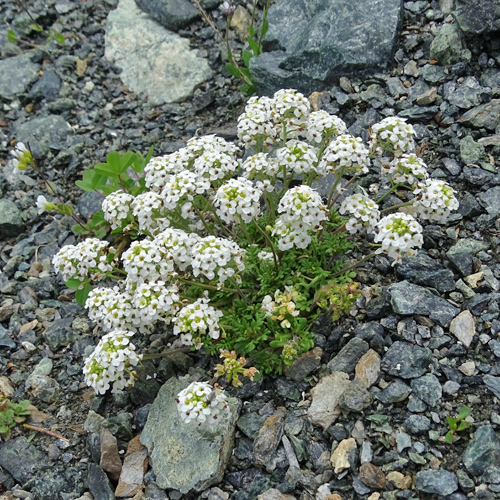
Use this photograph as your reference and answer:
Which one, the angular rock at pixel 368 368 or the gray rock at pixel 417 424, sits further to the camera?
the angular rock at pixel 368 368

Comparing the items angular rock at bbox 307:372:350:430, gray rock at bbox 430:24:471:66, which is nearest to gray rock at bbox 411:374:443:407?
angular rock at bbox 307:372:350:430

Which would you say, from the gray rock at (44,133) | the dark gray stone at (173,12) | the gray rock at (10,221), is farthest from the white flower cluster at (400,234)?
the dark gray stone at (173,12)

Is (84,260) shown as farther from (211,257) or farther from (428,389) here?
(428,389)

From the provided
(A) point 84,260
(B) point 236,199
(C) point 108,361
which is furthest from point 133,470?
(B) point 236,199

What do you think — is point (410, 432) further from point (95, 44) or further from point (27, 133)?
point (95, 44)

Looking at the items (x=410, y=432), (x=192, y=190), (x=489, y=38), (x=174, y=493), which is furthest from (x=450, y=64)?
(x=174, y=493)

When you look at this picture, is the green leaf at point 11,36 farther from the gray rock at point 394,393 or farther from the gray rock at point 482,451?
the gray rock at point 482,451

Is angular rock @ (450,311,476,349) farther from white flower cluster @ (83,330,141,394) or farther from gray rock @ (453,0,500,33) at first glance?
gray rock @ (453,0,500,33)
